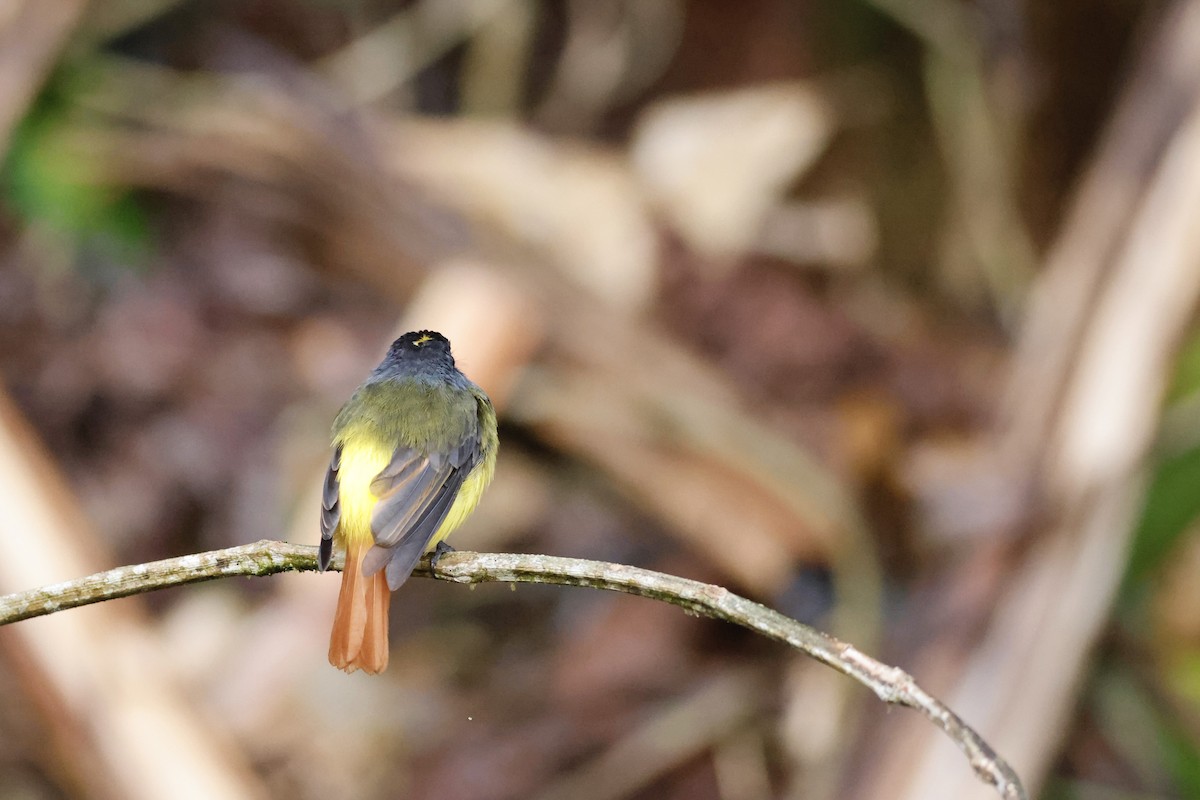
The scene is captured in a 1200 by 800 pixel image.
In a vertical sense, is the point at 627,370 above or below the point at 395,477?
above

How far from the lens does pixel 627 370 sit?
6.15 m

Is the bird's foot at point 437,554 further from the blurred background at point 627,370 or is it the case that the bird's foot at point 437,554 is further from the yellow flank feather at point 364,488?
the blurred background at point 627,370

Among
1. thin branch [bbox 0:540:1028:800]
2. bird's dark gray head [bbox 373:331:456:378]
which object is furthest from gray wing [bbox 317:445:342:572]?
bird's dark gray head [bbox 373:331:456:378]

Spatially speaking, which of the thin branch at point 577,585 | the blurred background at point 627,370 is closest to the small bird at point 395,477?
the thin branch at point 577,585

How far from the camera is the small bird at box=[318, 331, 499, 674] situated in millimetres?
2201

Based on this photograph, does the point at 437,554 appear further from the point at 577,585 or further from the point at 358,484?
the point at 577,585

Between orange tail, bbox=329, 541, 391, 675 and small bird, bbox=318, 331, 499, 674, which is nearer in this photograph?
orange tail, bbox=329, 541, 391, 675

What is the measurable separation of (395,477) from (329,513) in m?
0.15

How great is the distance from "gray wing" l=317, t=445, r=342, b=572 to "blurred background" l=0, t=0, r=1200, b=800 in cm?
226

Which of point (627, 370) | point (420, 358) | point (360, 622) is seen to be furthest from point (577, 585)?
point (627, 370)

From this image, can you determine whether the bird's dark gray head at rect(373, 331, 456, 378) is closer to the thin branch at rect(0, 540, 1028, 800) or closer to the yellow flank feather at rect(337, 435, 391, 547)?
the yellow flank feather at rect(337, 435, 391, 547)

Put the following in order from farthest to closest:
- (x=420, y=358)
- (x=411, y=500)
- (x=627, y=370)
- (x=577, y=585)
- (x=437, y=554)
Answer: (x=627, y=370)
(x=420, y=358)
(x=437, y=554)
(x=411, y=500)
(x=577, y=585)

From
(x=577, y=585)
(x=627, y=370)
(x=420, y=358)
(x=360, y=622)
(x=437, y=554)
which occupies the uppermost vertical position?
(x=627, y=370)

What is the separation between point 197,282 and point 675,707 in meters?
3.83
